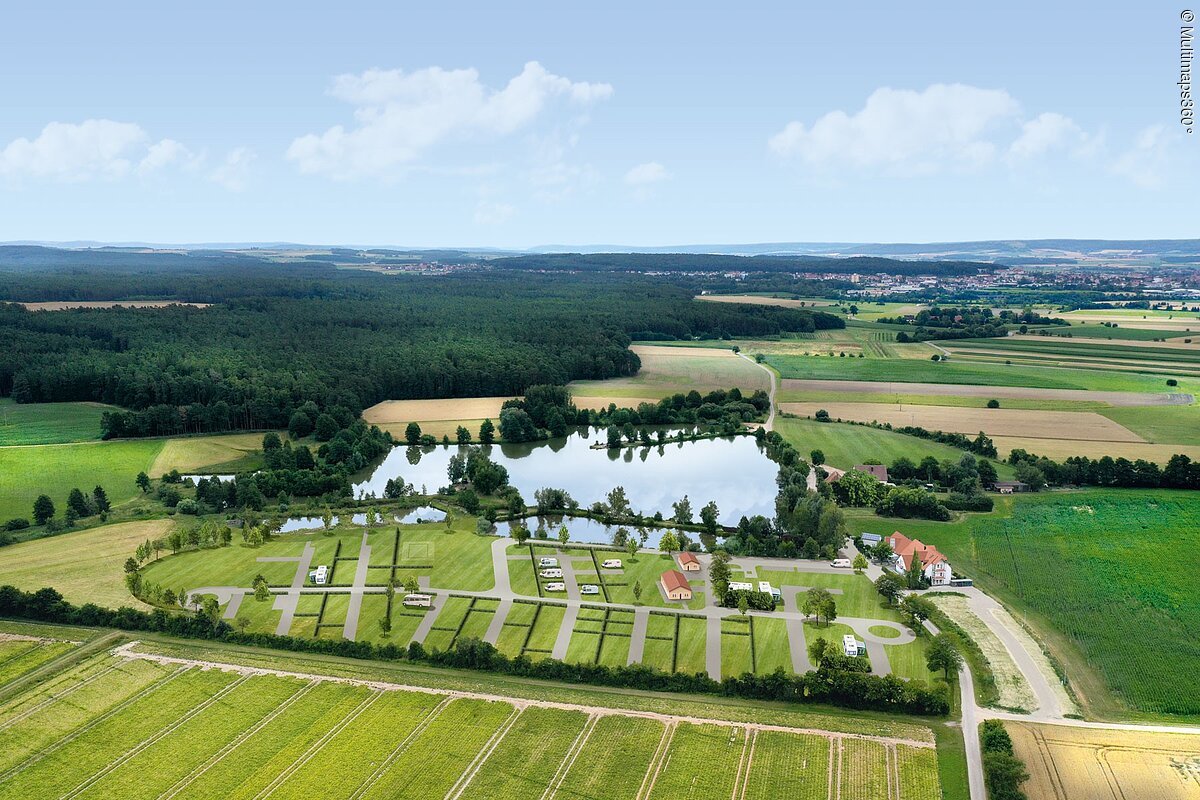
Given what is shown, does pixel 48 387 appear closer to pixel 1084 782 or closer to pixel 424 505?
pixel 424 505

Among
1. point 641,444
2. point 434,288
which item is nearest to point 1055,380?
point 641,444

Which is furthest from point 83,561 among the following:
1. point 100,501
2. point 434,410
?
point 434,410

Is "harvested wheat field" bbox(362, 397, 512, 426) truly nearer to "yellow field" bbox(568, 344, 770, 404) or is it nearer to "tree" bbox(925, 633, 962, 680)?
"yellow field" bbox(568, 344, 770, 404)

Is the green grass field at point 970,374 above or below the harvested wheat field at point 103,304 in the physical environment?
below

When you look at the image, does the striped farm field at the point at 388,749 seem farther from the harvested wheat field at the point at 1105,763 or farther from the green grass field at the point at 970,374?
the green grass field at the point at 970,374

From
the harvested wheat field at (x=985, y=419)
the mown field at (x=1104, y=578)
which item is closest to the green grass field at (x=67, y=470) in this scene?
the mown field at (x=1104, y=578)

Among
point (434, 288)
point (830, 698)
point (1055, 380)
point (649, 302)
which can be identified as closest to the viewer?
point (830, 698)
